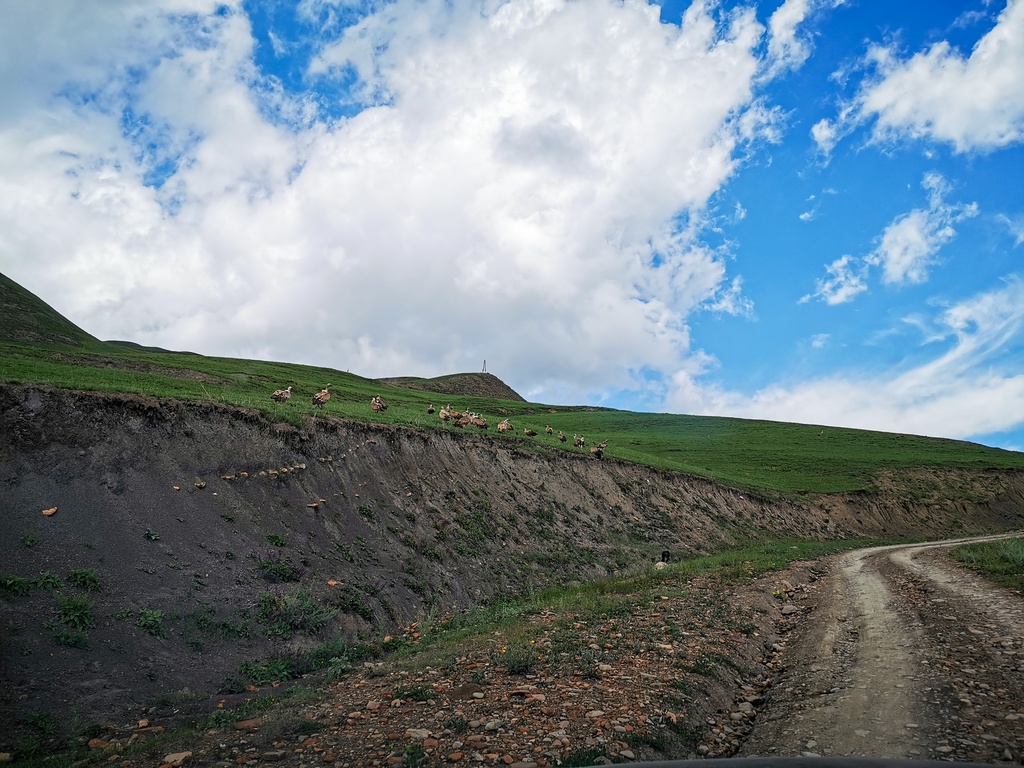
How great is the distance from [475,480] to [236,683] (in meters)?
16.7

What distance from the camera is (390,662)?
39.1ft

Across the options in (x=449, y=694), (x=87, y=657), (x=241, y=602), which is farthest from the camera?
(x=241, y=602)

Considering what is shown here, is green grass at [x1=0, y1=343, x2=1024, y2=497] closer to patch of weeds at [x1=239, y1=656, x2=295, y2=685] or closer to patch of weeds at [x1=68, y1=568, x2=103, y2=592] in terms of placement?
patch of weeds at [x1=68, y1=568, x2=103, y2=592]

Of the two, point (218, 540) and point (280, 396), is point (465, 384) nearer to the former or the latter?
point (280, 396)

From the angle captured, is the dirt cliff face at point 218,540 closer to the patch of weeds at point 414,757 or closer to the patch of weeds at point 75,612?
the patch of weeds at point 75,612

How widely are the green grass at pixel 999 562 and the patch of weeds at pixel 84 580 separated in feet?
77.8

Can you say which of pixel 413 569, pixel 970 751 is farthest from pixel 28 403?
pixel 970 751

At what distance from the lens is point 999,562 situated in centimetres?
2017

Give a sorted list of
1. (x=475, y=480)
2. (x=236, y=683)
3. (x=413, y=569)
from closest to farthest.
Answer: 1. (x=236, y=683)
2. (x=413, y=569)
3. (x=475, y=480)

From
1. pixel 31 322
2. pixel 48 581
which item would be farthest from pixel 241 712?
pixel 31 322

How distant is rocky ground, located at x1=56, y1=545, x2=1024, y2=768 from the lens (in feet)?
23.8

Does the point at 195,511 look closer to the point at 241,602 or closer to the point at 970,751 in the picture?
the point at 241,602

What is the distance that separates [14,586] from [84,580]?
1206mm

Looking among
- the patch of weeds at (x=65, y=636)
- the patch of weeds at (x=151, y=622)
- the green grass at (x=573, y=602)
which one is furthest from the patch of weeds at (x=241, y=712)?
the patch of weeds at (x=65, y=636)
